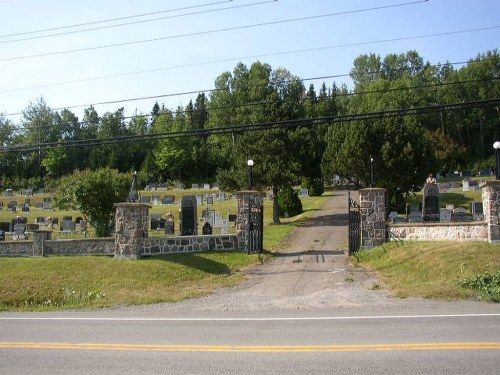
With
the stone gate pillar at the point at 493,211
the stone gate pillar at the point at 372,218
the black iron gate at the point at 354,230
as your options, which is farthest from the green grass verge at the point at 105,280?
the stone gate pillar at the point at 493,211

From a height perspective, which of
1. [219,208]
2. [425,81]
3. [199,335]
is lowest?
[199,335]

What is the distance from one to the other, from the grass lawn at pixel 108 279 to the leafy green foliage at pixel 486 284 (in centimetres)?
676

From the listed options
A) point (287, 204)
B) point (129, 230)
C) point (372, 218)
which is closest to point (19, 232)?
point (129, 230)

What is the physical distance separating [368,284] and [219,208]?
2688cm

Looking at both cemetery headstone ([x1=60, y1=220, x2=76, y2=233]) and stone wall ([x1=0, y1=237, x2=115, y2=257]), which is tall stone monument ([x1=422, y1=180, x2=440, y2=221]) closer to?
stone wall ([x1=0, y1=237, x2=115, y2=257])

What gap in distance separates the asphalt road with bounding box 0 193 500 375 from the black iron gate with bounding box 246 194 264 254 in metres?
5.82

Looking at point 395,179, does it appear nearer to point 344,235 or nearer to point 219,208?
point 344,235

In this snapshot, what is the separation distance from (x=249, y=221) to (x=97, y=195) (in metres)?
9.37

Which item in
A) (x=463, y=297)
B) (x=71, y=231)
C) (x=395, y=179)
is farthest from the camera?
(x=395, y=179)

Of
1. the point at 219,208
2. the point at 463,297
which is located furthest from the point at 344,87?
the point at 463,297

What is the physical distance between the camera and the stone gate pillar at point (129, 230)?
1844 centimetres

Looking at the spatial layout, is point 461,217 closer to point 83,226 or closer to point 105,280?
point 105,280

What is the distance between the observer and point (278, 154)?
110 ft

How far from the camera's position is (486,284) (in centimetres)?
1338
